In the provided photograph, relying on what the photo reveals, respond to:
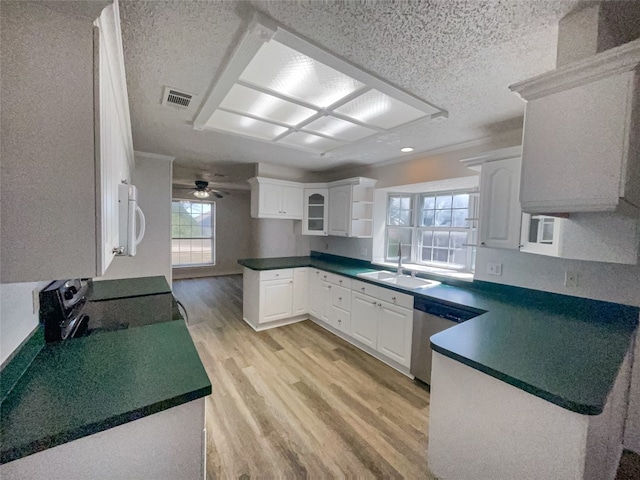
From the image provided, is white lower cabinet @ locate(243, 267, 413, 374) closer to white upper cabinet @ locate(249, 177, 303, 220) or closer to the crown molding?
white upper cabinet @ locate(249, 177, 303, 220)

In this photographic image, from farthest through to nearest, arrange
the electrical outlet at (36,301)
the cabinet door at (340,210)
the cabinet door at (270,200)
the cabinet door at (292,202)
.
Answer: the cabinet door at (292,202) < the cabinet door at (270,200) < the cabinet door at (340,210) < the electrical outlet at (36,301)

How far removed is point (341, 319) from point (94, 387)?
8.62 feet

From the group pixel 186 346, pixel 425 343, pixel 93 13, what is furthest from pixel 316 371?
pixel 93 13

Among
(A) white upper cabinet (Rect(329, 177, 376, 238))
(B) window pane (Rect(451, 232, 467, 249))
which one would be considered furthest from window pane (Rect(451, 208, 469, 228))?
(A) white upper cabinet (Rect(329, 177, 376, 238))

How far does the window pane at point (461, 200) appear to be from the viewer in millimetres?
3056

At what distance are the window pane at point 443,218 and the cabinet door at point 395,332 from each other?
1.35 meters

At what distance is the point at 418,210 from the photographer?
3537 mm

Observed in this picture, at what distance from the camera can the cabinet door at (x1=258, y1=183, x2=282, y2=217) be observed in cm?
377

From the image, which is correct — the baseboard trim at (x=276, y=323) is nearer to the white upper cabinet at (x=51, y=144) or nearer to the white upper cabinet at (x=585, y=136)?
the white upper cabinet at (x=51, y=144)

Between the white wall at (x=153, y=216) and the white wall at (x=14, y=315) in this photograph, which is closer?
the white wall at (x=14, y=315)

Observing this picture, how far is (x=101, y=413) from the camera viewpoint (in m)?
0.81

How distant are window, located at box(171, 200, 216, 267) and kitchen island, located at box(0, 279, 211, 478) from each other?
6035mm

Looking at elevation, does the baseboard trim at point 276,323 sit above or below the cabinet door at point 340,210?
below

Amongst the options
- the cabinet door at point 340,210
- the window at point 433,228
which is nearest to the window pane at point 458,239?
the window at point 433,228
